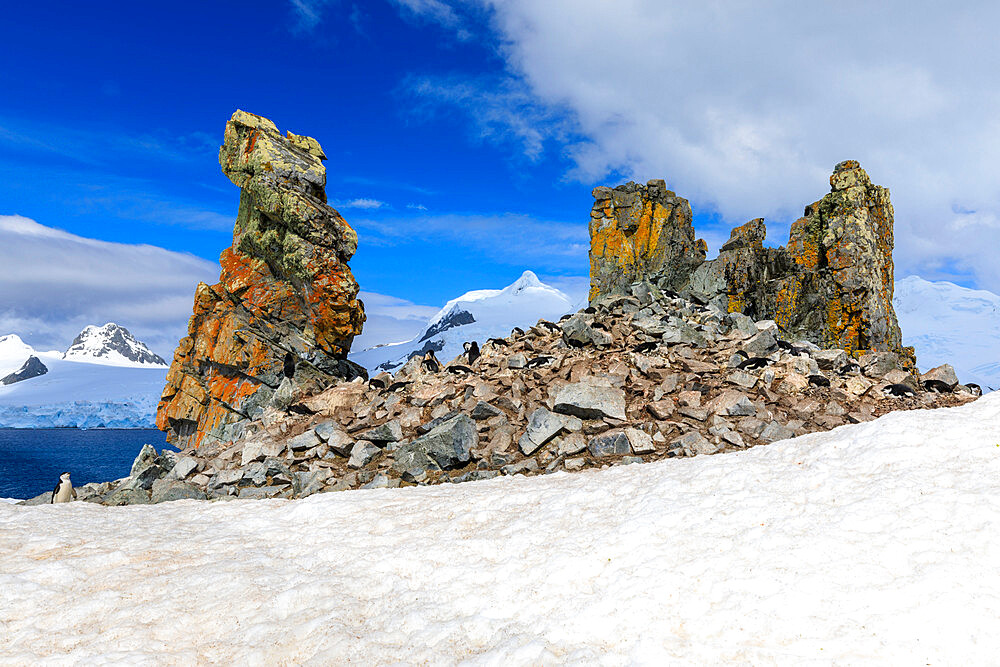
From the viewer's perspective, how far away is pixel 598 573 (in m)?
5.43

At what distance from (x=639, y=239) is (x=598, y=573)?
23.0 metres

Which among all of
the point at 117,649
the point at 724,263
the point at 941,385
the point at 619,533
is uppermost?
the point at 724,263

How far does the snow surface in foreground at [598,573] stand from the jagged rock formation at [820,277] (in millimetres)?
17729

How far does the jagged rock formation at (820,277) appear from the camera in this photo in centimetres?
2489

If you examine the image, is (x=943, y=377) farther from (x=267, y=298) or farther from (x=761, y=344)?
(x=267, y=298)

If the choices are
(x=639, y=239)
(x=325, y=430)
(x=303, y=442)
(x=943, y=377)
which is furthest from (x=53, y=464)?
(x=943, y=377)

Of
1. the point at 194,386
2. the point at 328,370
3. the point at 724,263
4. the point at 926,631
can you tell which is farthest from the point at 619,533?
the point at 724,263

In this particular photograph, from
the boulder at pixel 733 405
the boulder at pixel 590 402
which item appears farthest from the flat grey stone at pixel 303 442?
the boulder at pixel 733 405

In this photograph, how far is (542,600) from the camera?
5.19 m

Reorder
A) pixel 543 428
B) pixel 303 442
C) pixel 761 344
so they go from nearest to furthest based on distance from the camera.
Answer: pixel 543 428 < pixel 303 442 < pixel 761 344

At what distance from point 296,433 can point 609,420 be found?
25.2ft

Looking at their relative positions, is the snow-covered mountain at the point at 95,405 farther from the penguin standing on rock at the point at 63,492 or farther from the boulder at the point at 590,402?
the boulder at the point at 590,402

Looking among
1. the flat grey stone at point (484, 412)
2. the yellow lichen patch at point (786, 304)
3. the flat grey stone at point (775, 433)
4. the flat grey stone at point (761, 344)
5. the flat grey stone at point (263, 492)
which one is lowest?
the flat grey stone at point (263, 492)

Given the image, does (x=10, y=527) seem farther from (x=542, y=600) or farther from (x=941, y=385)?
(x=941, y=385)
